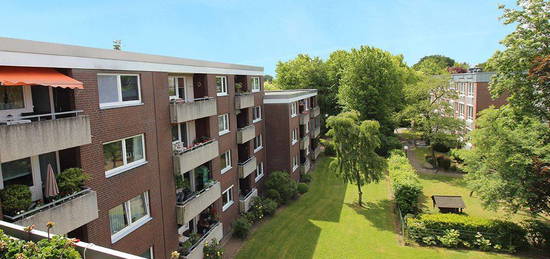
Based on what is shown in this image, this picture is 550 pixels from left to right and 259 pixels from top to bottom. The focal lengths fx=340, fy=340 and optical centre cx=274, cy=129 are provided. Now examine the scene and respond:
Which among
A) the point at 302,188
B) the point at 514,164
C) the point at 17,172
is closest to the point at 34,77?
the point at 17,172

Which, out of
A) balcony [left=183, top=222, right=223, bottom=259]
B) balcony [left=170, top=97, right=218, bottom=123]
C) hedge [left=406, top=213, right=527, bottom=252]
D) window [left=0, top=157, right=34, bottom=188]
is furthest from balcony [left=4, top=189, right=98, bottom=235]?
hedge [left=406, top=213, right=527, bottom=252]

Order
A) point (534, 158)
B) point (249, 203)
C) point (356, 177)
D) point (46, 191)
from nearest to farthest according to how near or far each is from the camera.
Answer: point (46, 191), point (534, 158), point (249, 203), point (356, 177)

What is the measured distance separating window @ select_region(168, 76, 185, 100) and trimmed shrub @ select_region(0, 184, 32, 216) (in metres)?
9.15

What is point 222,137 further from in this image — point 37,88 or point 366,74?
point 366,74

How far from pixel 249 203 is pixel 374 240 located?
30.2 feet

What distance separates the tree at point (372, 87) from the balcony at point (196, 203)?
2960 centimetres

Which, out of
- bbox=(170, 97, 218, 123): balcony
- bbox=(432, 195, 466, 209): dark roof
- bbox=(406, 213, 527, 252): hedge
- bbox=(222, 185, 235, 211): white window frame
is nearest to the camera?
bbox=(170, 97, 218, 123): balcony

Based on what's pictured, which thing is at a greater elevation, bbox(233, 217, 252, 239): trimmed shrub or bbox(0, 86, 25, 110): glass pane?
bbox(0, 86, 25, 110): glass pane

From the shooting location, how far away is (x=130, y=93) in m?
13.8

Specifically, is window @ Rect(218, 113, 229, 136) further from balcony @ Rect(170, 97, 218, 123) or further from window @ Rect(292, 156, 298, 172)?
window @ Rect(292, 156, 298, 172)

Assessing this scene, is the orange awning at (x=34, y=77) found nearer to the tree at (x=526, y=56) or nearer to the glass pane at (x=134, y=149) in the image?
the glass pane at (x=134, y=149)

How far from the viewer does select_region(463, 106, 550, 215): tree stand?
20.6 metres

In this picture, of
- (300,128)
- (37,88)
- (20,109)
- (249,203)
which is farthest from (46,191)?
(300,128)

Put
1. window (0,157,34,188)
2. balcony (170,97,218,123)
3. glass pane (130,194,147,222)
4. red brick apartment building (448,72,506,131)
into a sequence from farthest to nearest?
red brick apartment building (448,72,506,131) < balcony (170,97,218,123) < glass pane (130,194,147,222) < window (0,157,34,188)
